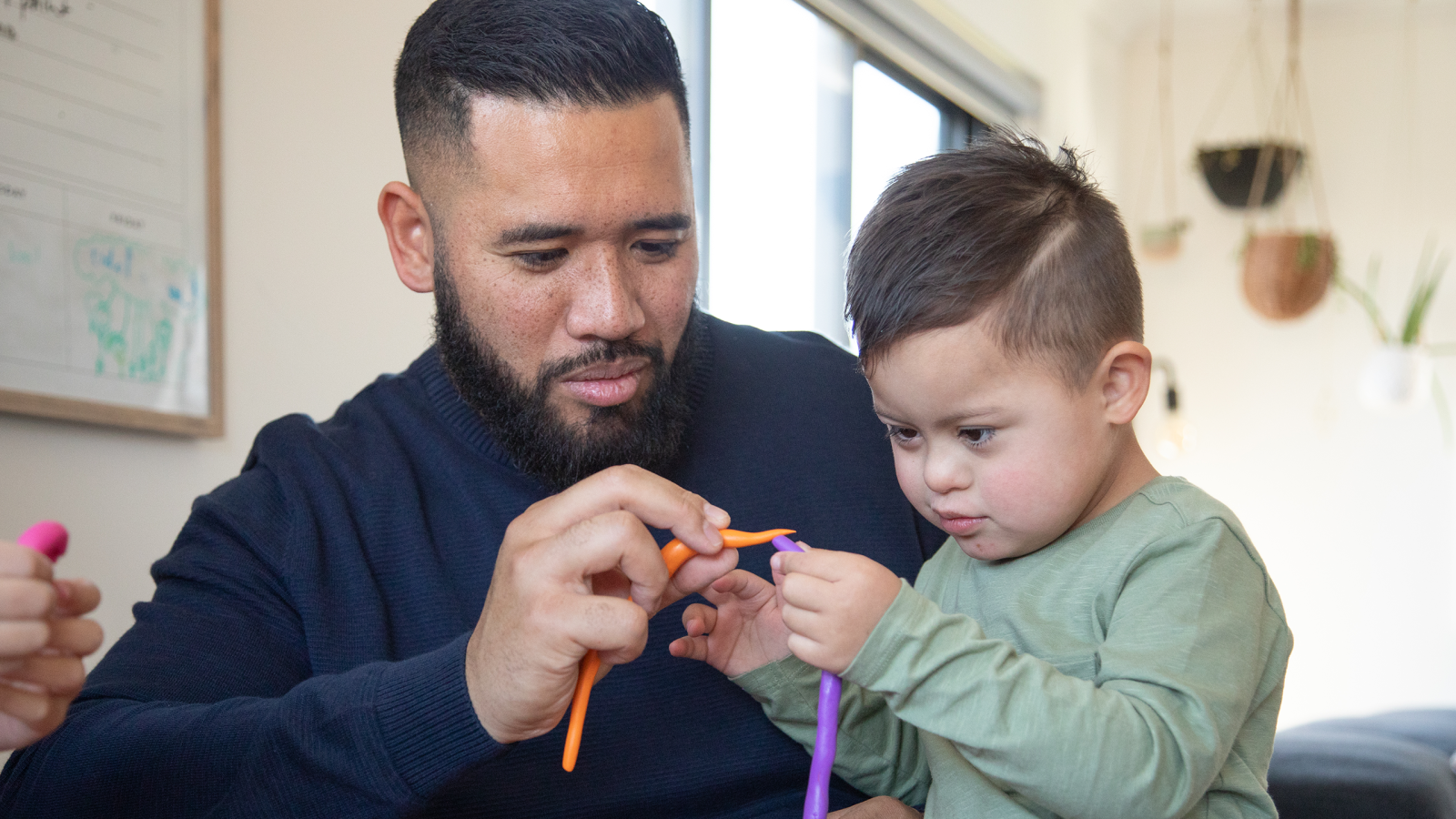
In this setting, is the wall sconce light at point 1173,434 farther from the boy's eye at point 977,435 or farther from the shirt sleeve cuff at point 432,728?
the shirt sleeve cuff at point 432,728

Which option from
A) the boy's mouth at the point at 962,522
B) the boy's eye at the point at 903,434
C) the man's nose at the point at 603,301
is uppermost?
the man's nose at the point at 603,301

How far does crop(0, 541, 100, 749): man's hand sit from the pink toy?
22mm

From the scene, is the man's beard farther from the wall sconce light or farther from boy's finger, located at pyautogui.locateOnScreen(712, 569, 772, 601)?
the wall sconce light

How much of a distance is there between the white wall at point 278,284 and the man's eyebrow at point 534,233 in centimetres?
80

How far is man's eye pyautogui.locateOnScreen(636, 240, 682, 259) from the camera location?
1.26 meters

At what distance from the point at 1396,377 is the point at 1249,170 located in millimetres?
981

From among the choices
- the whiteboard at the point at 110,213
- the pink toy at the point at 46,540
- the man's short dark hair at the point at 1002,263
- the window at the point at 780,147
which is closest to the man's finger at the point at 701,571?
the man's short dark hair at the point at 1002,263

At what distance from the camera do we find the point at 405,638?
1.20 meters

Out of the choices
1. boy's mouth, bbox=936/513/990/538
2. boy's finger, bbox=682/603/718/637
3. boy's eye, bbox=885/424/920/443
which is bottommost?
boy's finger, bbox=682/603/718/637

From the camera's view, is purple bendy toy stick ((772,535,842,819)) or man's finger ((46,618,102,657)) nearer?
man's finger ((46,618,102,657))

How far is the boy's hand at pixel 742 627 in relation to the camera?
1148 mm

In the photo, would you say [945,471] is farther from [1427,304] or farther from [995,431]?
[1427,304]

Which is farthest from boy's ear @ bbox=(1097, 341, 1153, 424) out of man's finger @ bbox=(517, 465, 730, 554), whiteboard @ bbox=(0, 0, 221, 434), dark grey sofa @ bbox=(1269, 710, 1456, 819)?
whiteboard @ bbox=(0, 0, 221, 434)

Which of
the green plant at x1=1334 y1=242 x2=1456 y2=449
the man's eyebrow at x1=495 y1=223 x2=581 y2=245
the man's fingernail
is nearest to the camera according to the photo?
the man's fingernail
